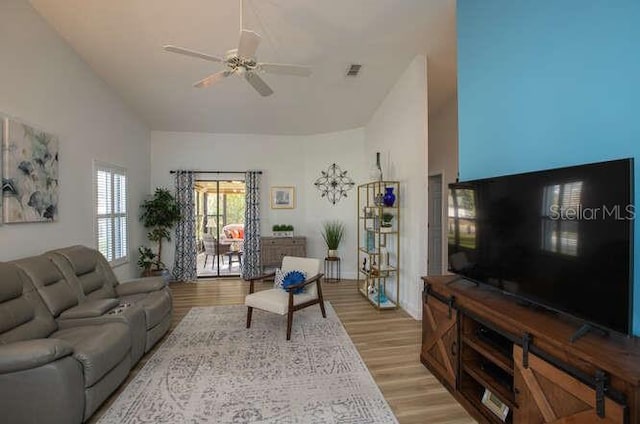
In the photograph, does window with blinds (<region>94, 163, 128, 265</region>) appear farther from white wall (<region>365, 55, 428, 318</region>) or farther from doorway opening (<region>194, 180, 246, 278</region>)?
white wall (<region>365, 55, 428, 318</region>)

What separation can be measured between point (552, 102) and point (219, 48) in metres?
3.39

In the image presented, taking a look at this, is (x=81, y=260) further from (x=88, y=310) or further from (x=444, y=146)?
(x=444, y=146)

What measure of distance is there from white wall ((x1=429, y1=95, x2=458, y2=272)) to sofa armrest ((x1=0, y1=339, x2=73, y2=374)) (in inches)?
211

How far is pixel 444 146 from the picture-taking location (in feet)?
18.4

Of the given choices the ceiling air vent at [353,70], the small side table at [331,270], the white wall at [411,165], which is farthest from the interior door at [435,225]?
the ceiling air vent at [353,70]

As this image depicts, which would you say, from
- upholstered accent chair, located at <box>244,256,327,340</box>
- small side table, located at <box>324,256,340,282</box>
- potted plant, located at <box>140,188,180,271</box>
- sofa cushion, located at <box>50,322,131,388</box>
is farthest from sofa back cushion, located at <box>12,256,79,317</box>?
small side table, located at <box>324,256,340,282</box>

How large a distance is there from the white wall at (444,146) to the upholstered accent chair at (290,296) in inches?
111

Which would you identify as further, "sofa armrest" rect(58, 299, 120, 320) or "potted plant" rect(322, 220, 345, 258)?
"potted plant" rect(322, 220, 345, 258)

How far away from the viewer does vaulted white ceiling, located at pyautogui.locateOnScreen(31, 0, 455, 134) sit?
122 inches

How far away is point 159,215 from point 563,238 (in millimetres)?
5872

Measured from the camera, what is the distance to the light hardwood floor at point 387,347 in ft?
7.36

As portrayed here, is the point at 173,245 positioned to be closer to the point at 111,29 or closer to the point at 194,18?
the point at 111,29

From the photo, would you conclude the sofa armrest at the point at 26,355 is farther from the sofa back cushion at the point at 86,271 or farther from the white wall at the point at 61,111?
the white wall at the point at 61,111

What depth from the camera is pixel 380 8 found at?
10.1 ft
